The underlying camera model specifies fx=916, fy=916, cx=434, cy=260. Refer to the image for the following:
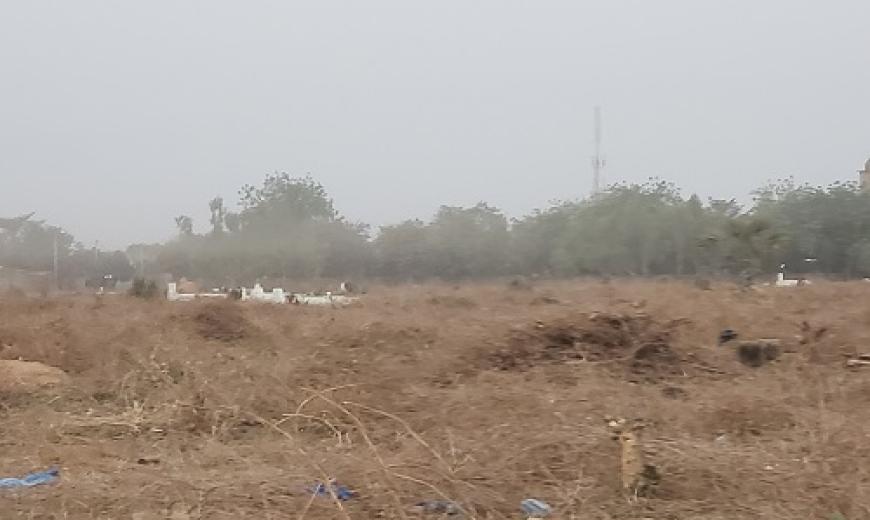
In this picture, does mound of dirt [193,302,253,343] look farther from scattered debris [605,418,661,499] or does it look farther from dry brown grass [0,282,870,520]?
scattered debris [605,418,661,499]

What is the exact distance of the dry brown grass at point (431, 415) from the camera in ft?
11.4

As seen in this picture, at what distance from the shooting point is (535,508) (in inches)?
131

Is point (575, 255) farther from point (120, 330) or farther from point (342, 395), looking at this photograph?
point (342, 395)

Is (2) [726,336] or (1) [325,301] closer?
(2) [726,336]

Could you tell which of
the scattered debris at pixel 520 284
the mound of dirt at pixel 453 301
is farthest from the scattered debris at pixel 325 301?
the scattered debris at pixel 520 284

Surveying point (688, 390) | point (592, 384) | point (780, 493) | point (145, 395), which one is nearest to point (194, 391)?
point (145, 395)

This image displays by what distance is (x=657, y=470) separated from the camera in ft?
11.8

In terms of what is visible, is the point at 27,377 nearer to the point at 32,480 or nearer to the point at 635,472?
the point at 32,480

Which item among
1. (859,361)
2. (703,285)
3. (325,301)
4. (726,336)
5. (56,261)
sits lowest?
(859,361)

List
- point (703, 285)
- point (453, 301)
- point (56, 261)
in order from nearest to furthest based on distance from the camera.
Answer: point (453, 301)
point (703, 285)
point (56, 261)

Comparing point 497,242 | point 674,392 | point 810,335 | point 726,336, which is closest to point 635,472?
point 674,392

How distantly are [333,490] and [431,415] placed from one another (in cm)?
192

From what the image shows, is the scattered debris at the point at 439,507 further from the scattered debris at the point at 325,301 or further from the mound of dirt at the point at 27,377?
the scattered debris at the point at 325,301

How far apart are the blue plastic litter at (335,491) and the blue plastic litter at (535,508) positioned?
655 millimetres
